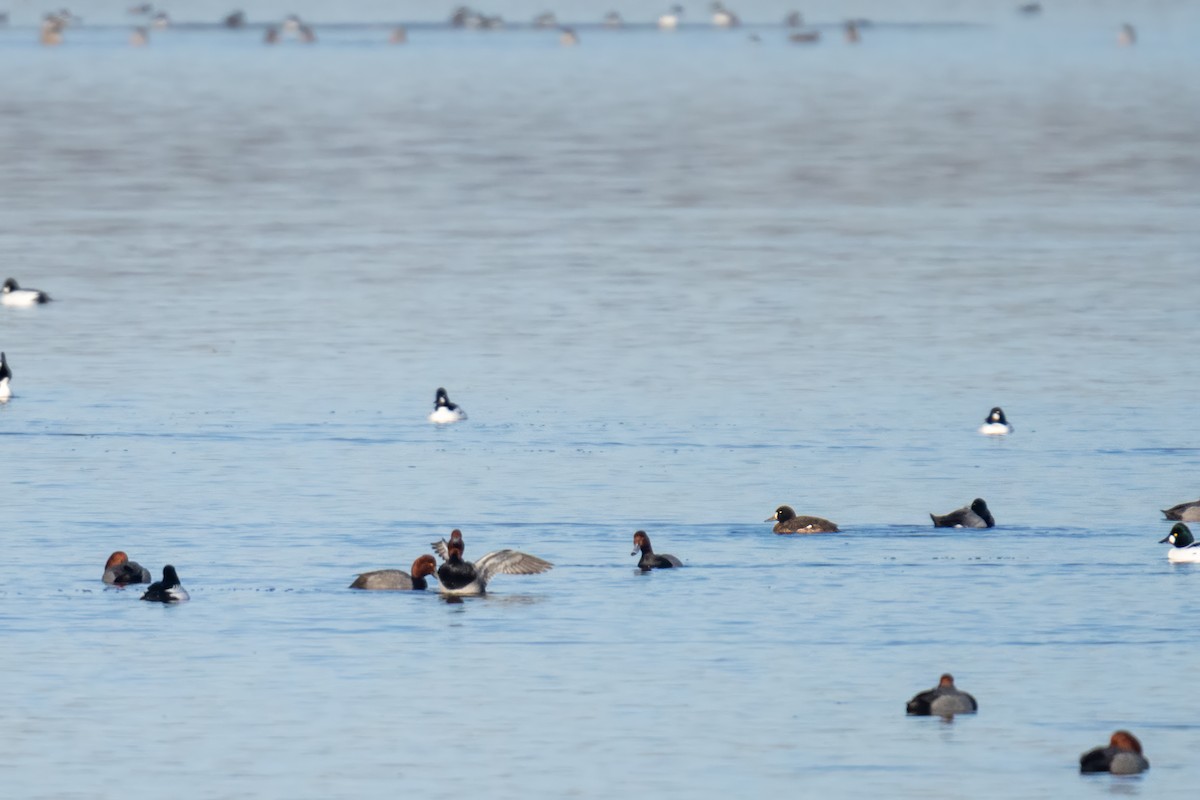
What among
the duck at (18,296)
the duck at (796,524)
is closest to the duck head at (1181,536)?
the duck at (796,524)

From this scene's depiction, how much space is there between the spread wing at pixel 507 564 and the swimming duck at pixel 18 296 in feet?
72.5

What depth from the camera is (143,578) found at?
74.0 feet

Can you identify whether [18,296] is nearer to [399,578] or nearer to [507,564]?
[399,578]

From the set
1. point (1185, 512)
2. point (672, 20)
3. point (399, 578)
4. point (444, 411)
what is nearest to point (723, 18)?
point (672, 20)

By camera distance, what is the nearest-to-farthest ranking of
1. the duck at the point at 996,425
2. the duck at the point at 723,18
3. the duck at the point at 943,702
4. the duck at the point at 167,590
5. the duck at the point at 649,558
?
the duck at the point at 943,702 < the duck at the point at 167,590 < the duck at the point at 649,558 < the duck at the point at 996,425 < the duck at the point at 723,18

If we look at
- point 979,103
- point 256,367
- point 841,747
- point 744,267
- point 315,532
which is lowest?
point 841,747

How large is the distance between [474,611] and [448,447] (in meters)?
7.63

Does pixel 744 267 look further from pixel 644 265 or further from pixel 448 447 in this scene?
pixel 448 447

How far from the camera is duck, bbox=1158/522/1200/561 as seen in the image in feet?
77.4

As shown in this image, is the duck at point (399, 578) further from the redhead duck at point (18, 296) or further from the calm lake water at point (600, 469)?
the redhead duck at point (18, 296)

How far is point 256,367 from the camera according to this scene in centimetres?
3600

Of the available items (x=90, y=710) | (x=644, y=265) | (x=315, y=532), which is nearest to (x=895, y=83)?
(x=644, y=265)

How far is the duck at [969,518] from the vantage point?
81.5ft

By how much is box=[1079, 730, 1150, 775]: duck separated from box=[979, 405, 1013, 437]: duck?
41.8ft
